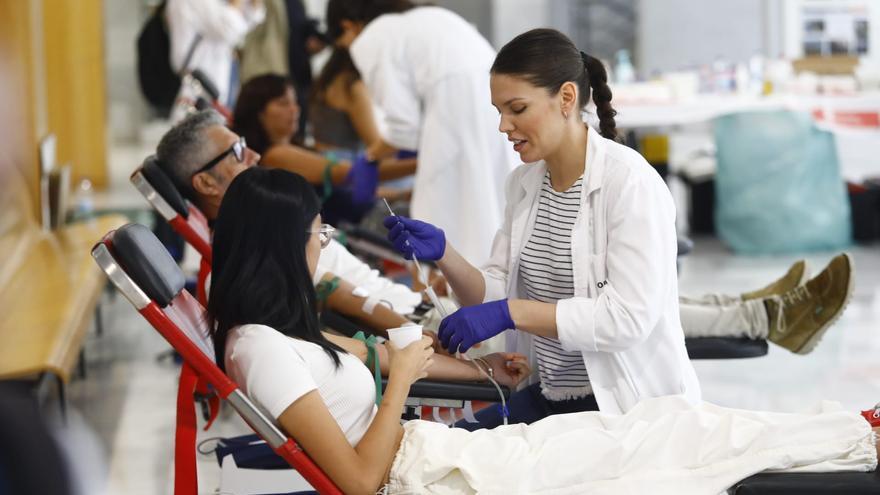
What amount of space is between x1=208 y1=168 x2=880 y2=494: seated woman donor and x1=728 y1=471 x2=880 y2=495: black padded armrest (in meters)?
0.03

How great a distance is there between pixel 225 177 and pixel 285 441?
1.39 m

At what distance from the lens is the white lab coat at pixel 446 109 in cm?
462

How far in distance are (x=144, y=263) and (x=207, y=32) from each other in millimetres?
5063

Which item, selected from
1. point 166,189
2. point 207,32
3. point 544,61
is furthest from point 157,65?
point 544,61

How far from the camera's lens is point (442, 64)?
4.62 m

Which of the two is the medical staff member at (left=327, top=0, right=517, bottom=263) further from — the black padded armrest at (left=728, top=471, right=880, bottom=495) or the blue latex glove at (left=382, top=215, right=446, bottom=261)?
the black padded armrest at (left=728, top=471, right=880, bottom=495)

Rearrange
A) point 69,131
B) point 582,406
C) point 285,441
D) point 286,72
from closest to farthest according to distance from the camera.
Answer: point 285,441 → point 582,406 → point 286,72 → point 69,131

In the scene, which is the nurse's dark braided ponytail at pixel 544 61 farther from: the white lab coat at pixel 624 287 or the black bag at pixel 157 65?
the black bag at pixel 157 65

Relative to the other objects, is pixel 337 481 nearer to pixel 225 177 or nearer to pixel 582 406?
pixel 582 406

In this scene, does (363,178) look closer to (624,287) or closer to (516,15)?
(624,287)

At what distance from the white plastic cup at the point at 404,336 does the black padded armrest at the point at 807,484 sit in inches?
25.1

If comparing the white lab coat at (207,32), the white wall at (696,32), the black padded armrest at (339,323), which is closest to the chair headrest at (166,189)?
the black padded armrest at (339,323)

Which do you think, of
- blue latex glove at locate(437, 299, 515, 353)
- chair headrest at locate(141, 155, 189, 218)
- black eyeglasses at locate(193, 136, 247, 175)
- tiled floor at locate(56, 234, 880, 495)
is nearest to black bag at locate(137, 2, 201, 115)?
tiled floor at locate(56, 234, 880, 495)

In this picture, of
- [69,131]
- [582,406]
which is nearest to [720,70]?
[69,131]
